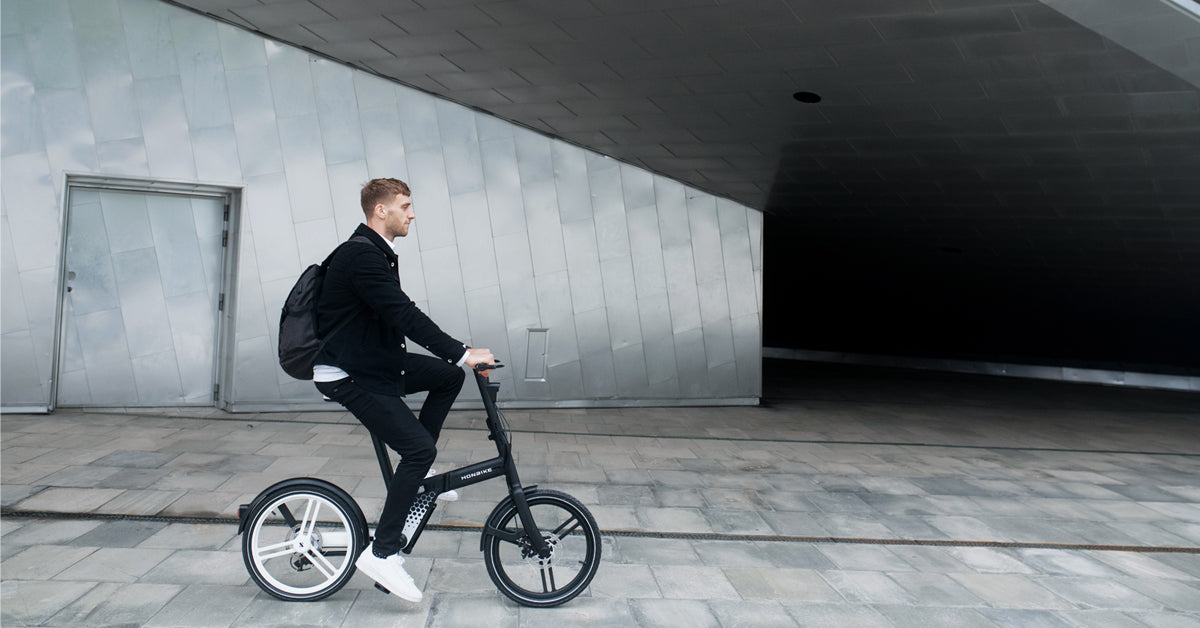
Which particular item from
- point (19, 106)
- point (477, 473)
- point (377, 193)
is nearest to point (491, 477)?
point (477, 473)

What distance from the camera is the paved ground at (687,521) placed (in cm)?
380

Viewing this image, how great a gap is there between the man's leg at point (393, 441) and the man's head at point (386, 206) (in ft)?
2.33

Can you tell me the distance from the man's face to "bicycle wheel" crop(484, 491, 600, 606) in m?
1.34

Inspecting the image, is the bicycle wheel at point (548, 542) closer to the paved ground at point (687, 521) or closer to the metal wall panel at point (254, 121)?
the paved ground at point (687, 521)

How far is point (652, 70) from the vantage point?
26.9ft

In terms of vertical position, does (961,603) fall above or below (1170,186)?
below

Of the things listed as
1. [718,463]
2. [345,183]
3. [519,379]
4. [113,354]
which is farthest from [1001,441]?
[113,354]

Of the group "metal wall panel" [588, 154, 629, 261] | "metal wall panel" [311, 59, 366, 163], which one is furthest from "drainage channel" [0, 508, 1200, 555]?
"metal wall panel" [588, 154, 629, 261]

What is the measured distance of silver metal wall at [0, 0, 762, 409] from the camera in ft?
27.1

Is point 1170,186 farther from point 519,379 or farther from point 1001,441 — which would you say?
point 519,379

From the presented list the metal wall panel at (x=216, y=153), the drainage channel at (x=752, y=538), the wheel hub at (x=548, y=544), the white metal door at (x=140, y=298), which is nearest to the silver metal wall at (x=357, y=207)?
the metal wall panel at (x=216, y=153)

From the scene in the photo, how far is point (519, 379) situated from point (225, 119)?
457 cm

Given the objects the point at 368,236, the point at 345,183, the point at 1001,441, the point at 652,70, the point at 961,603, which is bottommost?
the point at 1001,441

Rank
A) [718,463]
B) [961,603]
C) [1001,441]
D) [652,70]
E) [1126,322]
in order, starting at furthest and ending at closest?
[1126,322] < [1001,441] < [652,70] < [718,463] < [961,603]
